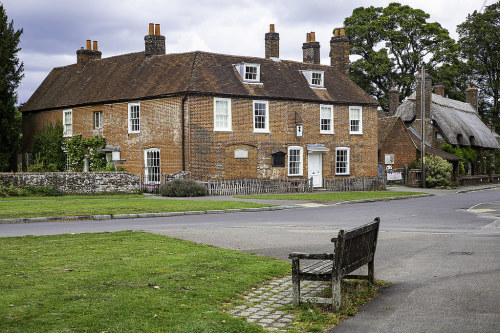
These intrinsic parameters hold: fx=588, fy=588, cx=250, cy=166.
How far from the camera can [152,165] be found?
123 ft

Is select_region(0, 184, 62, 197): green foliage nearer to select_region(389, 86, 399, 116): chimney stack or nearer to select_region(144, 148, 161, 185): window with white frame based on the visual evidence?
select_region(144, 148, 161, 185): window with white frame

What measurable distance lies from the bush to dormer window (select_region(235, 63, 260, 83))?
964 cm

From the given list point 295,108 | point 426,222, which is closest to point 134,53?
point 295,108

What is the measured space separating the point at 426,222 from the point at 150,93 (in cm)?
2280

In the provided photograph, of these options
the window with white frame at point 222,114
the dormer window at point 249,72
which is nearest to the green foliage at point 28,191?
the window with white frame at point 222,114

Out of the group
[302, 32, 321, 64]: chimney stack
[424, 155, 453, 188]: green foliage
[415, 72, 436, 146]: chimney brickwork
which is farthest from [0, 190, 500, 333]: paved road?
[415, 72, 436, 146]: chimney brickwork

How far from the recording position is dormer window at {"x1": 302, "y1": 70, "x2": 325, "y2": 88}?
41969mm

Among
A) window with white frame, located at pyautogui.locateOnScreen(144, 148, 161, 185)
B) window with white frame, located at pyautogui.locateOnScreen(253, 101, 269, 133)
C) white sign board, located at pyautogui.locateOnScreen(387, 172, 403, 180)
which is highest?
window with white frame, located at pyautogui.locateOnScreen(253, 101, 269, 133)

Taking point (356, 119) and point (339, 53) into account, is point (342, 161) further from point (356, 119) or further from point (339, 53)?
point (339, 53)

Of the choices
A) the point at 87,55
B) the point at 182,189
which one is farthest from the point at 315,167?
the point at 87,55

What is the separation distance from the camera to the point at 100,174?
32156mm

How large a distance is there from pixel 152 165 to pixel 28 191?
9.19 metres

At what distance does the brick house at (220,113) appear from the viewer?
119ft

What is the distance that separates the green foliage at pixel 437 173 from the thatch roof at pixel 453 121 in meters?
10.9
